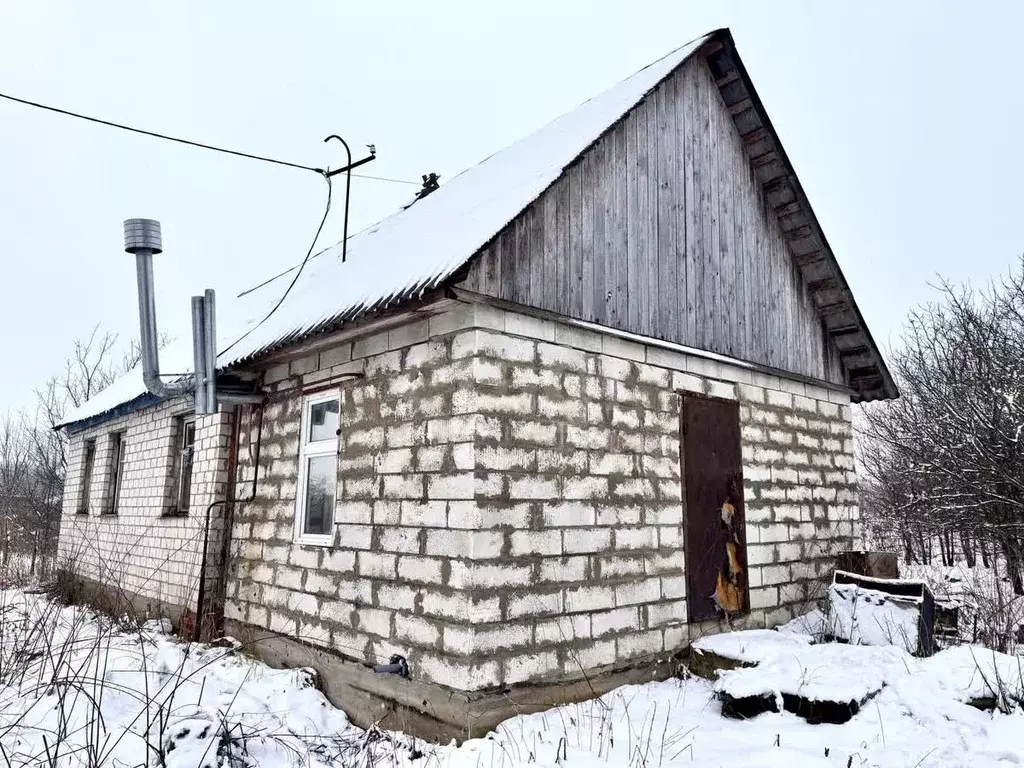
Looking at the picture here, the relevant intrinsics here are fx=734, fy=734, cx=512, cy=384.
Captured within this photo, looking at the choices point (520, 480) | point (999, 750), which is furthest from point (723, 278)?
point (999, 750)

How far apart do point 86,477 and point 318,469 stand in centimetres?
883

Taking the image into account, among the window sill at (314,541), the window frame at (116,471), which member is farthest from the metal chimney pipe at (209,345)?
the window frame at (116,471)

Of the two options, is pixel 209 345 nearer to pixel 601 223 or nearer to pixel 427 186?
pixel 601 223

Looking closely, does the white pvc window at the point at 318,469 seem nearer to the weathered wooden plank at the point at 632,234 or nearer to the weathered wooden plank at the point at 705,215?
the weathered wooden plank at the point at 632,234

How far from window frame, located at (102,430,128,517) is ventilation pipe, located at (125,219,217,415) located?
508cm

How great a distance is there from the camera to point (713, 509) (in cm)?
721

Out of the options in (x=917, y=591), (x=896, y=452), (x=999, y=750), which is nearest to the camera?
(x=999, y=750)

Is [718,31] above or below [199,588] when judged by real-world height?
above

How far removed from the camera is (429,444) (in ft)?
18.5

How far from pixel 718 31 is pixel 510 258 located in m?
4.26

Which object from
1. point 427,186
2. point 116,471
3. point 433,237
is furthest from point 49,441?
point 433,237

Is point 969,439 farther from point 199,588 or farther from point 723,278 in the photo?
point 199,588

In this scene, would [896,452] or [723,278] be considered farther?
[896,452]

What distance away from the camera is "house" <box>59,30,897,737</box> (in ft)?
17.8
